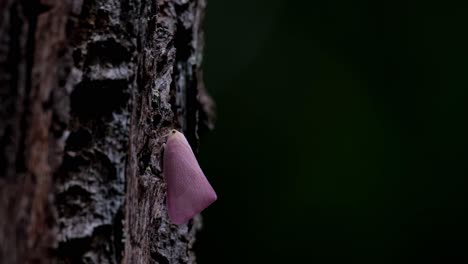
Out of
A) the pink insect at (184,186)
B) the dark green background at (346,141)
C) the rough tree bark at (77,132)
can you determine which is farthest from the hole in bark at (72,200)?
the dark green background at (346,141)

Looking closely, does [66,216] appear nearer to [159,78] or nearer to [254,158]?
[159,78]

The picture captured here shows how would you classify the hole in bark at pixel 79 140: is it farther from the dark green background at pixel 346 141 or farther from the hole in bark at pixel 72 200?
the dark green background at pixel 346 141

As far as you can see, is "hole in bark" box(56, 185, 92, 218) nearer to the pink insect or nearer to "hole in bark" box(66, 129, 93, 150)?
"hole in bark" box(66, 129, 93, 150)

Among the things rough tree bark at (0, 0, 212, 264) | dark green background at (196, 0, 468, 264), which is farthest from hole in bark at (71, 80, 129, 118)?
dark green background at (196, 0, 468, 264)

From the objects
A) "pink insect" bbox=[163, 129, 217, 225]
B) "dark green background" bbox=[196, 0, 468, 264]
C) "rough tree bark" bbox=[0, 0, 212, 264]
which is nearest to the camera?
"rough tree bark" bbox=[0, 0, 212, 264]

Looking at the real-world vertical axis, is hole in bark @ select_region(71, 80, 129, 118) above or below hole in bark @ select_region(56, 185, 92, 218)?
above

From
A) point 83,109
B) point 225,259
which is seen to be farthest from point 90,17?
point 225,259
